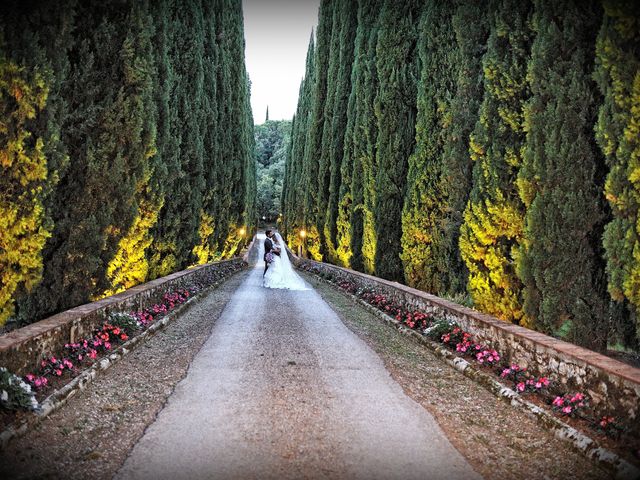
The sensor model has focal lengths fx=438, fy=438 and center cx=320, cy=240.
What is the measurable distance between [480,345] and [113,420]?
4262 millimetres

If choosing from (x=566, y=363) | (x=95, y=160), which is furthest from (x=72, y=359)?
(x=566, y=363)

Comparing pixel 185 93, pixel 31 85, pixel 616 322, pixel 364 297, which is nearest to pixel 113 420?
pixel 31 85

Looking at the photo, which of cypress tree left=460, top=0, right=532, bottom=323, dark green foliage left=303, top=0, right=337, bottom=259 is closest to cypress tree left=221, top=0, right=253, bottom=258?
dark green foliage left=303, top=0, right=337, bottom=259

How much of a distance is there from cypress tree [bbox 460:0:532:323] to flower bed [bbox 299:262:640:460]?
933 millimetres

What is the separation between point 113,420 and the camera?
373cm

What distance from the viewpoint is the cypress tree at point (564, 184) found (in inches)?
215

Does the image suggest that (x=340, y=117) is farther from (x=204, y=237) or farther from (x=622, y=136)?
(x=622, y=136)

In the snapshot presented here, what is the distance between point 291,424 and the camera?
12.1ft

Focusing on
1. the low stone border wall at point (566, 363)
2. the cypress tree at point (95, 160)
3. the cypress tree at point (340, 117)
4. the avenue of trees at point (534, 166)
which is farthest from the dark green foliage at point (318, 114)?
the low stone border wall at point (566, 363)

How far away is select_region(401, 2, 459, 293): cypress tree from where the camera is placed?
10.0 meters

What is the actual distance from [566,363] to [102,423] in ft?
13.4

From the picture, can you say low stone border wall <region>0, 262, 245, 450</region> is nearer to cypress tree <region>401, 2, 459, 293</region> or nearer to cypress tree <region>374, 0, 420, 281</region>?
cypress tree <region>401, 2, 459, 293</region>

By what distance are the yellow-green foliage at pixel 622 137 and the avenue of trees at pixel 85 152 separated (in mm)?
6477

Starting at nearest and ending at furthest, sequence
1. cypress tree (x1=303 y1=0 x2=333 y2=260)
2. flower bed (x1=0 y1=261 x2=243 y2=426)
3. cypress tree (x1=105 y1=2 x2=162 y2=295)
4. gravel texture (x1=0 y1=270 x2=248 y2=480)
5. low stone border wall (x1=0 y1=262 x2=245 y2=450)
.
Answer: gravel texture (x1=0 y1=270 x2=248 y2=480) → low stone border wall (x1=0 y1=262 x2=245 y2=450) → flower bed (x1=0 y1=261 x2=243 y2=426) → cypress tree (x1=105 y1=2 x2=162 y2=295) → cypress tree (x1=303 y1=0 x2=333 y2=260)
